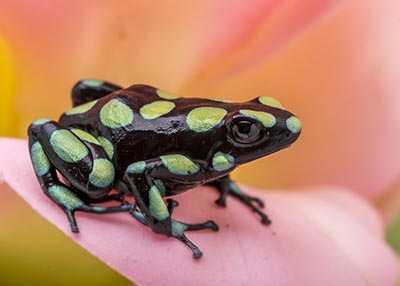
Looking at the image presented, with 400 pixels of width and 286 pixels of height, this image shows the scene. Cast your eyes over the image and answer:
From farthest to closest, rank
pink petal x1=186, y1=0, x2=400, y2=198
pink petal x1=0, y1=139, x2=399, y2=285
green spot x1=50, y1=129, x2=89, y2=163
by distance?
pink petal x1=186, y1=0, x2=400, y2=198, green spot x1=50, y1=129, x2=89, y2=163, pink petal x1=0, y1=139, x2=399, y2=285

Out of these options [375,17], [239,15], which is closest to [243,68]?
[239,15]

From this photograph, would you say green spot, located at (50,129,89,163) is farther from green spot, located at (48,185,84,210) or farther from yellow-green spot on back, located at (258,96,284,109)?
yellow-green spot on back, located at (258,96,284,109)

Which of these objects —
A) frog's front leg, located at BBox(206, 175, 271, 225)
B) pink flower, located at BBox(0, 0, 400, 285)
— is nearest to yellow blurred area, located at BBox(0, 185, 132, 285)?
pink flower, located at BBox(0, 0, 400, 285)

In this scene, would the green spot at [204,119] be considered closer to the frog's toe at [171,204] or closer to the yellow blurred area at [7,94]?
the frog's toe at [171,204]

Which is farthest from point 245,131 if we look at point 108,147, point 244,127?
point 108,147

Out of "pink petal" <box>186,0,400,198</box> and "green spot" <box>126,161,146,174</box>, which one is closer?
"green spot" <box>126,161,146,174</box>

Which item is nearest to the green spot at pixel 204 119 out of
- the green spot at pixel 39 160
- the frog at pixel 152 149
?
the frog at pixel 152 149
